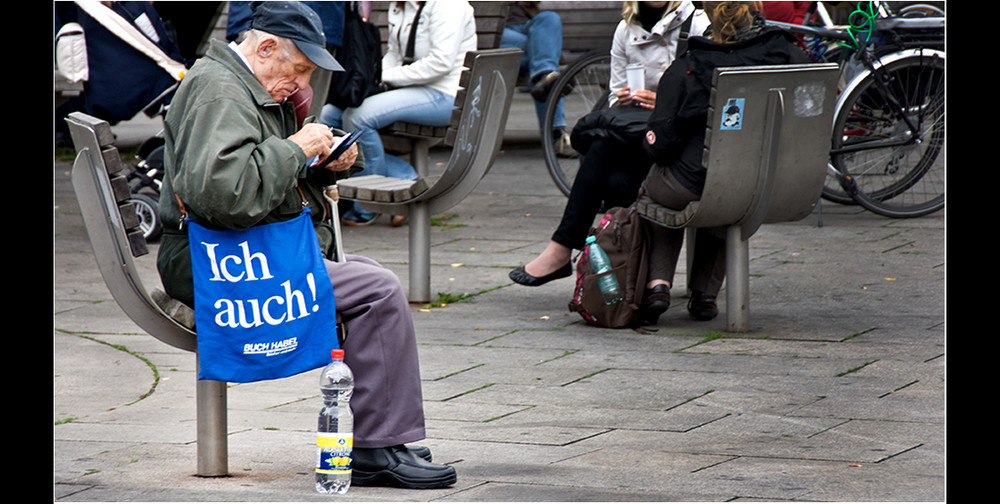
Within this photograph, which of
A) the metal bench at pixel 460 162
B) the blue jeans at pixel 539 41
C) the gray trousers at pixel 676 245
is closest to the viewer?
the gray trousers at pixel 676 245

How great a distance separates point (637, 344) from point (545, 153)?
146 inches

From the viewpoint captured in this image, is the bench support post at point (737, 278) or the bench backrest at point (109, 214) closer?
the bench backrest at point (109, 214)

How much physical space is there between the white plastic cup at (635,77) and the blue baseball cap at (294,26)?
2.99 meters

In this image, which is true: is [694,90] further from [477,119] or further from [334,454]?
[334,454]

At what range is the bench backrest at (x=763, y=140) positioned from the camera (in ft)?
18.3

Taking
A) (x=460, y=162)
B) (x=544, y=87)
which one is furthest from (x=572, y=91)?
(x=460, y=162)

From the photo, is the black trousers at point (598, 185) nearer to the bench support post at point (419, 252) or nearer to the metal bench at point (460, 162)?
the metal bench at point (460, 162)

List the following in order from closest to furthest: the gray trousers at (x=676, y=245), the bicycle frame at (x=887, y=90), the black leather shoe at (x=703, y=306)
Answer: the gray trousers at (x=676, y=245) → the black leather shoe at (x=703, y=306) → the bicycle frame at (x=887, y=90)

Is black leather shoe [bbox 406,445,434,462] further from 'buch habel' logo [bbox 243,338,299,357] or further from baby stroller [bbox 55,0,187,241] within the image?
baby stroller [bbox 55,0,187,241]

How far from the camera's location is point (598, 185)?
6.62 meters

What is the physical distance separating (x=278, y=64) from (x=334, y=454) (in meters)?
1.11

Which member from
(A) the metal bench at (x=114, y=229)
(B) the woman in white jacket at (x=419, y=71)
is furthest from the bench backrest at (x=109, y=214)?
(B) the woman in white jacket at (x=419, y=71)
